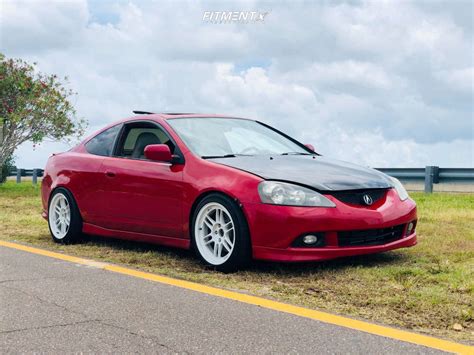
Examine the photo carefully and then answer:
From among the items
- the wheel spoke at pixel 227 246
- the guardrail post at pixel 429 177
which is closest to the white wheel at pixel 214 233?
the wheel spoke at pixel 227 246

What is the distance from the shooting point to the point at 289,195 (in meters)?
5.66

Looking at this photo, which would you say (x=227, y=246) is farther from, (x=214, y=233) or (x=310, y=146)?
(x=310, y=146)

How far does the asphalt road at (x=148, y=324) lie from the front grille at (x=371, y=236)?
1375 millimetres

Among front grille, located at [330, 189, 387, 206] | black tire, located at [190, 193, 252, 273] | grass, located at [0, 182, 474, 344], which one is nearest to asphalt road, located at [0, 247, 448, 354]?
grass, located at [0, 182, 474, 344]

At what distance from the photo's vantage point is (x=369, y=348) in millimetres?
3729

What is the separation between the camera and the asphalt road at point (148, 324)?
12.4 ft

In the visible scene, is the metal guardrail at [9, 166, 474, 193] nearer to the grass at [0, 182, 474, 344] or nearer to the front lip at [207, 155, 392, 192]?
the grass at [0, 182, 474, 344]

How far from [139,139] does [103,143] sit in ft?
2.05

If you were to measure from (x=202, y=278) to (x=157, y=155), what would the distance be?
130cm

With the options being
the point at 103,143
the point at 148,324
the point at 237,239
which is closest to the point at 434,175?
the point at 103,143

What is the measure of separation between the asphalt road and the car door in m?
0.97

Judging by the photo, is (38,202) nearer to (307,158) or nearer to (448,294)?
(307,158)

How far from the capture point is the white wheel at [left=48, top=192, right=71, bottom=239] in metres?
7.95

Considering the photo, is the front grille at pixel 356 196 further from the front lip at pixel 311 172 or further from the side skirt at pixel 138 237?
the side skirt at pixel 138 237
